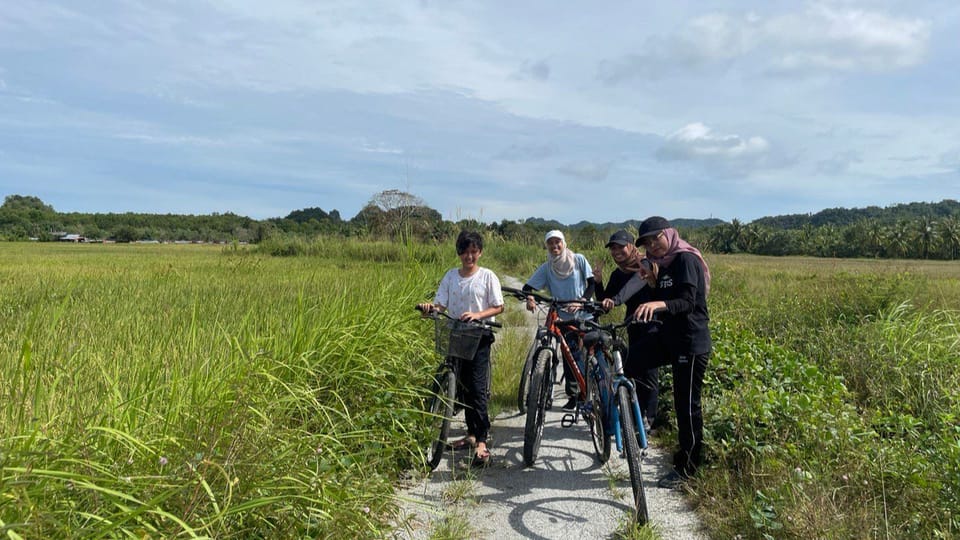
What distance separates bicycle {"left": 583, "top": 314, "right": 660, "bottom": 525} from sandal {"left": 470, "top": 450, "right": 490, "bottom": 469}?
0.85 m

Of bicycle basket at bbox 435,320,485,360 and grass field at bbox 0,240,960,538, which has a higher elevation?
bicycle basket at bbox 435,320,485,360

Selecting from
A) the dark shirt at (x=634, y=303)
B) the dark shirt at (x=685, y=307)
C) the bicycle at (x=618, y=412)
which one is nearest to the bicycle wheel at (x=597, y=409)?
the bicycle at (x=618, y=412)

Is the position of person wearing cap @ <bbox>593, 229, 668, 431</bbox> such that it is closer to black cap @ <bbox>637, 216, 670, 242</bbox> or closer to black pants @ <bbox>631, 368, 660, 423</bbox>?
black pants @ <bbox>631, 368, 660, 423</bbox>

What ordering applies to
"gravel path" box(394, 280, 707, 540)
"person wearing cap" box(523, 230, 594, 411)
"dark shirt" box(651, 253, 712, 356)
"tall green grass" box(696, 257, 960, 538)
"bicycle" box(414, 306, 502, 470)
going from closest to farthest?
"tall green grass" box(696, 257, 960, 538) → "gravel path" box(394, 280, 707, 540) → "dark shirt" box(651, 253, 712, 356) → "bicycle" box(414, 306, 502, 470) → "person wearing cap" box(523, 230, 594, 411)

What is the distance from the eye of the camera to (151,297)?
652 cm

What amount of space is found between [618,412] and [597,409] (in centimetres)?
51

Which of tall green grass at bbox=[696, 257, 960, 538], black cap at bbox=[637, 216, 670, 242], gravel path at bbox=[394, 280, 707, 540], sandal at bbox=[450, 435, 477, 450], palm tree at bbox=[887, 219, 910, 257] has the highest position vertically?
palm tree at bbox=[887, 219, 910, 257]

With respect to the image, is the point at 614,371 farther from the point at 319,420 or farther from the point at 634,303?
the point at 319,420

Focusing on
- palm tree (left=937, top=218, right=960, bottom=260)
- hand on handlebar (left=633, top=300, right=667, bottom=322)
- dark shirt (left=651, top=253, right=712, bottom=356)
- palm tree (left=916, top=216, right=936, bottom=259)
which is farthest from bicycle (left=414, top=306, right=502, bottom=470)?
palm tree (left=916, top=216, right=936, bottom=259)

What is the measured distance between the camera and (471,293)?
4090mm

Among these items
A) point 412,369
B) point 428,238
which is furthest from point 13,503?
point 428,238

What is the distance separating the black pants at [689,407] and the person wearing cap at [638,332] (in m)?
0.30

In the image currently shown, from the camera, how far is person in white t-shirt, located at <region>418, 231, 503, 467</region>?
4020 millimetres

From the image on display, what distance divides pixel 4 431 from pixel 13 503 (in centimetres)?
61
